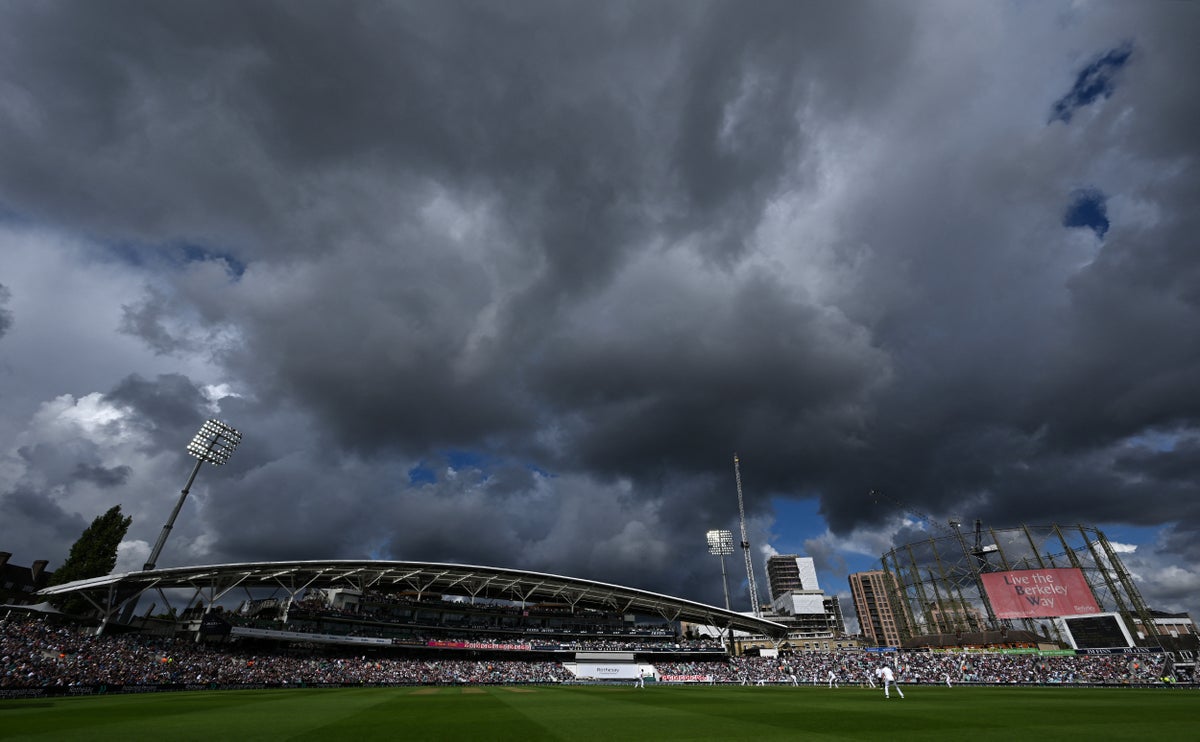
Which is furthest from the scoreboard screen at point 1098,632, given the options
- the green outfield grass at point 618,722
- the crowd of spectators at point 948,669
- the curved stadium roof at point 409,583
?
the green outfield grass at point 618,722

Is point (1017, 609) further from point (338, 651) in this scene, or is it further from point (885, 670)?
point (338, 651)

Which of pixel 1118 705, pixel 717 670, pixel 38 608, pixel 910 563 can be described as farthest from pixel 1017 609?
pixel 38 608

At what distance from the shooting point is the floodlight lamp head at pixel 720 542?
418 ft

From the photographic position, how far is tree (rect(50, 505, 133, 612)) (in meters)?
66.9

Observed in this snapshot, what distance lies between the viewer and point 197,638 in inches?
2419

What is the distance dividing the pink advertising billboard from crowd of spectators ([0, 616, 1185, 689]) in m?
7.96

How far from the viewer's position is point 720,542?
129000mm

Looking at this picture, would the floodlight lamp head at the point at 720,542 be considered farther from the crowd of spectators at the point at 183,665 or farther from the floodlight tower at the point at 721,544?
the crowd of spectators at the point at 183,665

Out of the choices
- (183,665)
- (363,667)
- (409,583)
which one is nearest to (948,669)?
(363,667)

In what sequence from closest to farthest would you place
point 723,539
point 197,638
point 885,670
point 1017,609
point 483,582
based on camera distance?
point 885,670, point 197,638, point 1017,609, point 483,582, point 723,539

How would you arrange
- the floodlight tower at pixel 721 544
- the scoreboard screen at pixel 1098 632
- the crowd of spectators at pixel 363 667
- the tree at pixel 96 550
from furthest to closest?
the floodlight tower at pixel 721 544 → the scoreboard screen at pixel 1098 632 → the tree at pixel 96 550 → the crowd of spectators at pixel 363 667

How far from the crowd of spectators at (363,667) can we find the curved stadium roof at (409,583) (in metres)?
5.49

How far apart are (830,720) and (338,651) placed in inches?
3050

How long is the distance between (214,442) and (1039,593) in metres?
118
